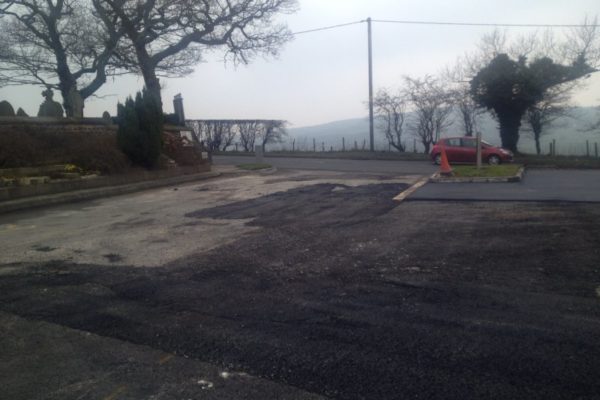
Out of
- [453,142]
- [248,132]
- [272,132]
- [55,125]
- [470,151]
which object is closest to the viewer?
[55,125]

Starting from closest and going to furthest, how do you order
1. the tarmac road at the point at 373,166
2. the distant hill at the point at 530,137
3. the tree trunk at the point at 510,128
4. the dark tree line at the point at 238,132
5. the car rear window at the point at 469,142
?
the tarmac road at the point at 373,166, the car rear window at the point at 469,142, the tree trunk at the point at 510,128, the distant hill at the point at 530,137, the dark tree line at the point at 238,132

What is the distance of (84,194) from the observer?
44.7 feet

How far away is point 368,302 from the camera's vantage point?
462 cm

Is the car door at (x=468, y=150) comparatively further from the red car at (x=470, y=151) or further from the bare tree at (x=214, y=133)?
the bare tree at (x=214, y=133)

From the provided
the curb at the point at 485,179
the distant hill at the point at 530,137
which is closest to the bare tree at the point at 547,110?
the distant hill at the point at 530,137

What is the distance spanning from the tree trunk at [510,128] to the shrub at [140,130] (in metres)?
19.5

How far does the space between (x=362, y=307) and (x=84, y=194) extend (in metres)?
11.5

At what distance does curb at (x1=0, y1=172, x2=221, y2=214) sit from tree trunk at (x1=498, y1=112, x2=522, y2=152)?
724 inches

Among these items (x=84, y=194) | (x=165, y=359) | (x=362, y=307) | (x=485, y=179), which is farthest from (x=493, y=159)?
(x=165, y=359)

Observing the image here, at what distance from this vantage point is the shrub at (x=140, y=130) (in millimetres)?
16875

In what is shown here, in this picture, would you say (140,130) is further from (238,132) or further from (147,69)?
(238,132)

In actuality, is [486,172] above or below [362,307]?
above

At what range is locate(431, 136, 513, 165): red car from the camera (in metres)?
21.8

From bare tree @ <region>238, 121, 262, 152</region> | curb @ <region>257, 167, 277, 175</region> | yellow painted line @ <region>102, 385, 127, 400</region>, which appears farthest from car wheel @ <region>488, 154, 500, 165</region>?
yellow painted line @ <region>102, 385, 127, 400</region>
